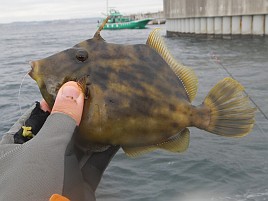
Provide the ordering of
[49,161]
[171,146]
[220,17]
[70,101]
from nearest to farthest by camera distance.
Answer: [49,161]
[70,101]
[171,146]
[220,17]

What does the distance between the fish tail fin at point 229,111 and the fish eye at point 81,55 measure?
0.87 metres

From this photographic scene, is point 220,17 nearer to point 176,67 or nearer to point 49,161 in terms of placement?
point 176,67

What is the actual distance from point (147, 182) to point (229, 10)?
68.7ft

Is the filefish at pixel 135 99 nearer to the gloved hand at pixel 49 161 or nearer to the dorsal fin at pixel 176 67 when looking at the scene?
the dorsal fin at pixel 176 67

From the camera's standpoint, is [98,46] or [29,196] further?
[98,46]

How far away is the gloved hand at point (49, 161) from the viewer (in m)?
1.78

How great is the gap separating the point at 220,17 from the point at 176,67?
81.8ft

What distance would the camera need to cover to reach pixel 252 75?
1246 centimetres

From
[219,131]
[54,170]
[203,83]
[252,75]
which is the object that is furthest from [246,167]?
[252,75]

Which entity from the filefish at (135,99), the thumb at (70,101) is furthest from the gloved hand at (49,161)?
the filefish at (135,99)

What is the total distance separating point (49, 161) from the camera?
188 cm

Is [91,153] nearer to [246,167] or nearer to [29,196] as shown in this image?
[29,196]

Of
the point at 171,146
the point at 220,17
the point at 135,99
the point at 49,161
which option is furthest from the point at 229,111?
the point at 220,17

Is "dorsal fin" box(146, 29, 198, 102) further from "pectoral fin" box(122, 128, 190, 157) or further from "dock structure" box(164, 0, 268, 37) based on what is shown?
"dock structure" box(164, 0, 268, 37)
